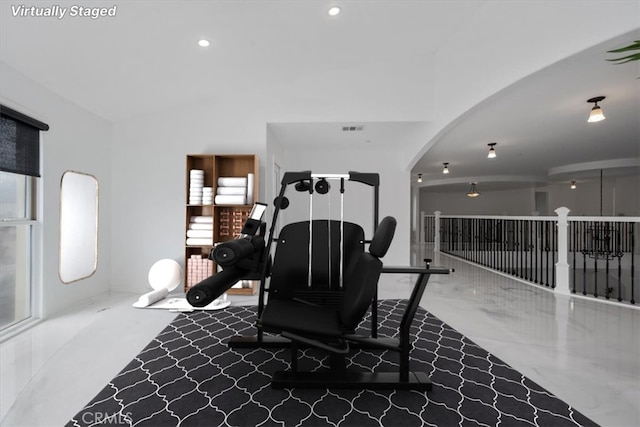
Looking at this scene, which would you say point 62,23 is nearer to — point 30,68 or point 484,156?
point 30,68

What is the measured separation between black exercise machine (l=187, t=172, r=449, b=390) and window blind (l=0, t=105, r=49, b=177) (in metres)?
2.21

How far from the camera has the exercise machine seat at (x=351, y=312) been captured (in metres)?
1.67

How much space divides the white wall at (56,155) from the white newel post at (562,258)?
6.20 metres

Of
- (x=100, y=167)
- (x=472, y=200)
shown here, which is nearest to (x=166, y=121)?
(x=100, y=167)

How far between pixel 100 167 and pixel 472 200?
13.8 meters

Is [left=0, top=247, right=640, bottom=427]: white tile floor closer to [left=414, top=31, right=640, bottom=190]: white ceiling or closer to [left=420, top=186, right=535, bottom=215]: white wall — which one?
[left=414, top=31, right=640, bottom=190]: white ceiling

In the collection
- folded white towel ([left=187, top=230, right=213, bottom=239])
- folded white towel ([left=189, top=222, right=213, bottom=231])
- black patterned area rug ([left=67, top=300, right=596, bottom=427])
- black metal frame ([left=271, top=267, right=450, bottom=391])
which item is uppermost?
folded white towel ([left=189, top=222, right=213, bottom=231])

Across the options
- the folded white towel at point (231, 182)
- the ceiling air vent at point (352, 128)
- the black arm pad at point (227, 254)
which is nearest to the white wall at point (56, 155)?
the folded white towel at point (231, 182)

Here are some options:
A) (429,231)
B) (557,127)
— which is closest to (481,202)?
(429,231)

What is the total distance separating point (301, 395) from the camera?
1.81 m

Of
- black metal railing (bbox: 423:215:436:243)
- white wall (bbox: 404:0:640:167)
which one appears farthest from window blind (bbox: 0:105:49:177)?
black metal railing (bbox: 423:215:436:243)

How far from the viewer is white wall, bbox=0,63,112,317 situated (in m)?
2.69

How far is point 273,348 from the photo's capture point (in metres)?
2.42

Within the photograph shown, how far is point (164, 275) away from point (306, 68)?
313cm
